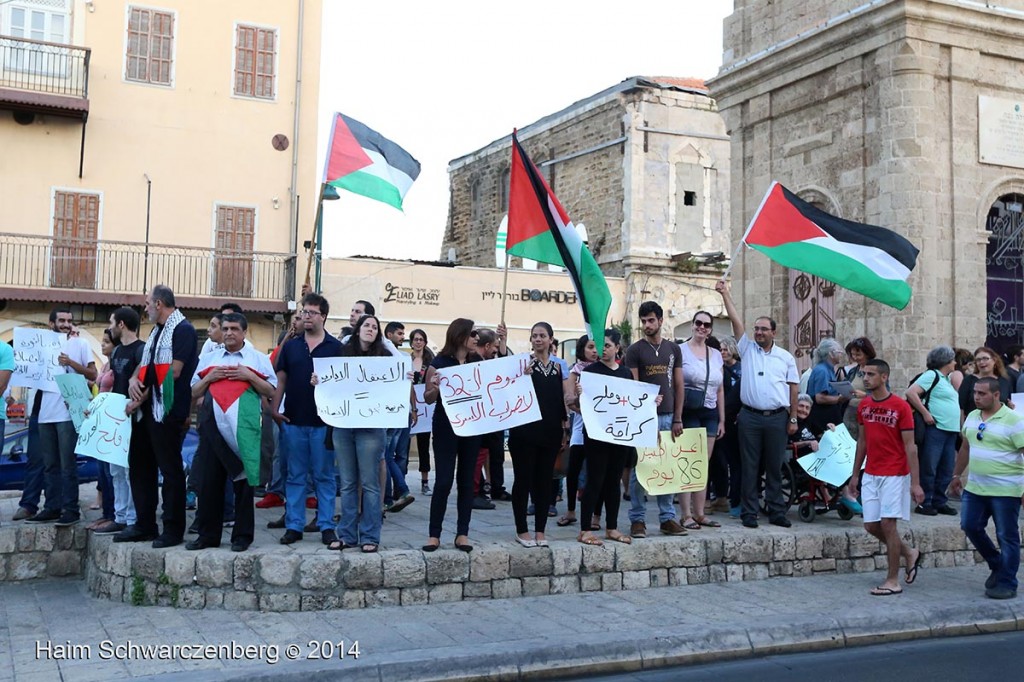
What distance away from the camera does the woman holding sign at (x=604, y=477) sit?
8492 millimetres

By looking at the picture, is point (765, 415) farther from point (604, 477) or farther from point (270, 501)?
point (270, 501)

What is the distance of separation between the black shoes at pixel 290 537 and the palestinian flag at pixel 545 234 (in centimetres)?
318

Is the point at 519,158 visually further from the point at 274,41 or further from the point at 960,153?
the point at 274,41

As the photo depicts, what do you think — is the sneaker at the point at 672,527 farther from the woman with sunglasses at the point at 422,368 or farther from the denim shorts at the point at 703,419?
the woman with sunglasses at the point at 422,368

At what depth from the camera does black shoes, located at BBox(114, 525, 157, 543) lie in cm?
797

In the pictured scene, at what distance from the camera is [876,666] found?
21.1 feet

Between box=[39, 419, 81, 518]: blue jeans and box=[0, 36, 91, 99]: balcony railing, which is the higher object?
box=[0, 36, 91, 99]: balcony railing

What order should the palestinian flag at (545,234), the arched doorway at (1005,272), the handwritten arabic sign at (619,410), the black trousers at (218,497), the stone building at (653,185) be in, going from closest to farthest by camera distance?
the black trousers at (218,497), the handwritten arabic sign at (619,410), the palestinian flag at (545,234), the arched doorway at (1005,272), the stone building at (653,185)

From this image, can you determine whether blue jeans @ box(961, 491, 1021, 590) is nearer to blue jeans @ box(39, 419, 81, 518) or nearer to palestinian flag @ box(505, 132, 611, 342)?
palestinian flag @ box(505, 132, 611, 342)

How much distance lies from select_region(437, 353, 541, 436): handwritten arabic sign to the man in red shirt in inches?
110

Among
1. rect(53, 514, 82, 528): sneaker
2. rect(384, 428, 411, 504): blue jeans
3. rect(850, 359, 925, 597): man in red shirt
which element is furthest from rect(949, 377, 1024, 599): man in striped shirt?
rect(53, 514, 82, 528): sneaker

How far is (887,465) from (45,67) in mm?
22611

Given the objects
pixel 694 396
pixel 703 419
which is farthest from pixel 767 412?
pixel 694 396

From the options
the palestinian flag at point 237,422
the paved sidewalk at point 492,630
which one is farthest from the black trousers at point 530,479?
the palestinian flag at point 237,422
